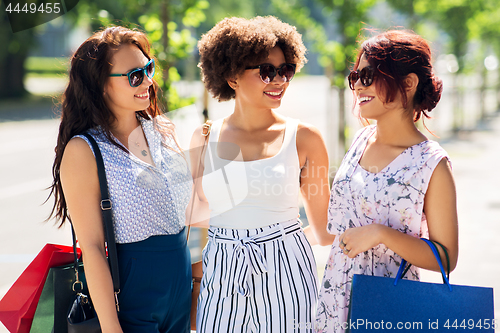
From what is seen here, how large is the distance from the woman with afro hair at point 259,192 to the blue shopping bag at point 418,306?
56 centimetres

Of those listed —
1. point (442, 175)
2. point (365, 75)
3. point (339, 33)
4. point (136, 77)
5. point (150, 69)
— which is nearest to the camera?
point (442, 175)

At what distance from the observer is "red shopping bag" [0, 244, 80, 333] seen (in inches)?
81.7

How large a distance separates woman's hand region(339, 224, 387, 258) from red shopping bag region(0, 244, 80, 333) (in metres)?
1.23

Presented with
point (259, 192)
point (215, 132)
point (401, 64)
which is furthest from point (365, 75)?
point (215, 132)

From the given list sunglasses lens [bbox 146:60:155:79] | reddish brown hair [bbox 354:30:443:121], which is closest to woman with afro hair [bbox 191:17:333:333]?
sunglasses lens [bbox 146:60:155:79]

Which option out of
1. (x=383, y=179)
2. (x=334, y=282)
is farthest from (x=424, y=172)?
(x=334, y=282)

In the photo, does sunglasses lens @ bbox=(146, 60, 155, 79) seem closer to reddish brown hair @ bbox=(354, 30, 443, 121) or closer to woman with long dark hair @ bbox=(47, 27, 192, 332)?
woman with long dark hair @ bbox=(47, 27, 192, 332)

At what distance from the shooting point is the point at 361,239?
1867 millimetres

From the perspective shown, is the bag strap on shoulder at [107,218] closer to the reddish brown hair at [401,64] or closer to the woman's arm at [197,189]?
the woman's arm at [197,189]

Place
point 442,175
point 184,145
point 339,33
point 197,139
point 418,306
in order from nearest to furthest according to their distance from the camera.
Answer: point 418,306
point 442,175
point 197,139
point 184,145
point 339,33

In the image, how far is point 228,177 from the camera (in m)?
2.37

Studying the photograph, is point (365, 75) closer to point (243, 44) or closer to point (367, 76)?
point (367, 76)

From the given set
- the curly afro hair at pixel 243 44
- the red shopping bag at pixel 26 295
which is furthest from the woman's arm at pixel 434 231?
the red shopping bag at pixel 26 295

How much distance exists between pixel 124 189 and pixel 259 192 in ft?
2.05
